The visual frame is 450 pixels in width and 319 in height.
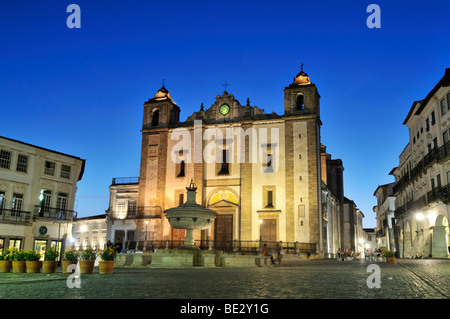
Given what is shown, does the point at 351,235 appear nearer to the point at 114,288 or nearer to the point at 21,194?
the point at 21,194

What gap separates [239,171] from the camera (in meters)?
42.8

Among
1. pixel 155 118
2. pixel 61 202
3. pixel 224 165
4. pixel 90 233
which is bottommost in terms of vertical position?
pixel 90 233

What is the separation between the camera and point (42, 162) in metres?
32.8

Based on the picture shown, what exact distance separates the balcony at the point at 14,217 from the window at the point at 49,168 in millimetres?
3750

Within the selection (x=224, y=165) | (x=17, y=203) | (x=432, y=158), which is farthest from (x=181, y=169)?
(x=432, y=158)

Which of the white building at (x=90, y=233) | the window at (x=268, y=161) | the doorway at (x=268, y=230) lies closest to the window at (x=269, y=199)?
the doorway at (x=268, y=230)

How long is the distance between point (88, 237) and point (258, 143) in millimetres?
28254

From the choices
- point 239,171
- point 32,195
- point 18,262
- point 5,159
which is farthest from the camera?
point 239,171

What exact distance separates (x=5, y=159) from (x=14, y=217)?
13.8 ft

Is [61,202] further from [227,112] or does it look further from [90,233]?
[90,233]

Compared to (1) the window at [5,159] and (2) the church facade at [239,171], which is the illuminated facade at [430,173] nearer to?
(2) the church facade at [239,171]

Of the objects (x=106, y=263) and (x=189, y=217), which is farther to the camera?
(x=189, y=217)

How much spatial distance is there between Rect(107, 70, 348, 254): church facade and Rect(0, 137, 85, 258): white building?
1095 centimetres

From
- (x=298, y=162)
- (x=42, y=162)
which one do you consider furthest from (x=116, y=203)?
(x=298, y=162)
